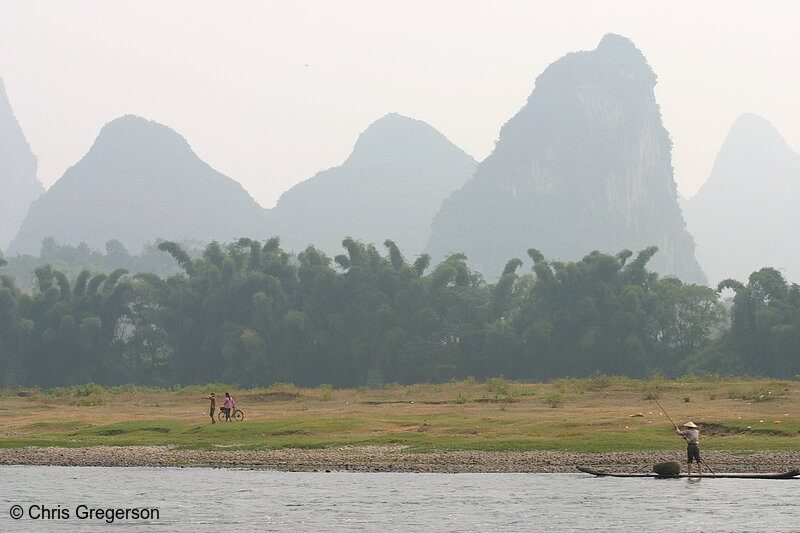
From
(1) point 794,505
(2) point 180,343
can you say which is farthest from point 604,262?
(1) point 794,505

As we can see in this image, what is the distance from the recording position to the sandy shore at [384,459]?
32.8 meters

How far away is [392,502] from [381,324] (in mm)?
67366

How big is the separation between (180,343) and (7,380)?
16008mm

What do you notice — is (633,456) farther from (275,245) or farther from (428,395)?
(275,245)

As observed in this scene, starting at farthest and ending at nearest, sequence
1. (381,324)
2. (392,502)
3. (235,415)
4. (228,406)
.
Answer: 1. (381,324)
2. (235,415)
3. (228,406)
4. (392,502)

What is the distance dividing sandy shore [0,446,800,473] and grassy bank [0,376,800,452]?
43.6 inches

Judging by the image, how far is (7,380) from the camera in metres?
96.3

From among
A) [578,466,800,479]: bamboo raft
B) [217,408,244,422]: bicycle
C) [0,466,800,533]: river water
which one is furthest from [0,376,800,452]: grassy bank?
[0,466,800,533]: river water

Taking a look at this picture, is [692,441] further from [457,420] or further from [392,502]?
[457,420]

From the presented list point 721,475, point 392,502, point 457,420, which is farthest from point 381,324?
point 392,502

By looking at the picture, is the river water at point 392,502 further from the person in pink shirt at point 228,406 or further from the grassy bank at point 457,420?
the person in pink shirt at point 228,406

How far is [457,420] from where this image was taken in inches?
1762

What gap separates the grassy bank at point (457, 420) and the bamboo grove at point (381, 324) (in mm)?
22030

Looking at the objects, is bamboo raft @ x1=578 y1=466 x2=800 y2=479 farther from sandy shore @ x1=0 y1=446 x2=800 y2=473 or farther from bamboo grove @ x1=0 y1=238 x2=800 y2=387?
bamboo grove @ x1=0 y1=238 x2=800 y2=387
